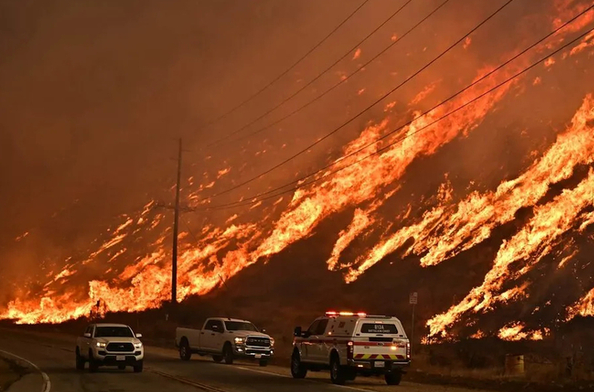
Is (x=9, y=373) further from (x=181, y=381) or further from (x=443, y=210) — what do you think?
(x=443, y=210)

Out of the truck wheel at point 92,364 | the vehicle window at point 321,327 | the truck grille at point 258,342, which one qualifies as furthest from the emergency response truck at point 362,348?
the truck grille at point 258,342

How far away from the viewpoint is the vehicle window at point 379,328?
27.9m

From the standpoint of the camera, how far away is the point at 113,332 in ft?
110

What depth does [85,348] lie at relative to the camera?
3297 cm

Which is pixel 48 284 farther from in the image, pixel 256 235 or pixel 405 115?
pixel 405 115

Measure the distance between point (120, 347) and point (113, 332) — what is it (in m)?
1.44

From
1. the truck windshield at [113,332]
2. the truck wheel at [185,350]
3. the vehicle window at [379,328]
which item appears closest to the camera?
the vehicle window at [379,328]

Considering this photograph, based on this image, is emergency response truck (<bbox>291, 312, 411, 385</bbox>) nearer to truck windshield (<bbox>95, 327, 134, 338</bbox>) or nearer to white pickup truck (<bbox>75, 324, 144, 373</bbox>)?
white pickup truck (<bbox>75, 324, 144, 373</bbox>)

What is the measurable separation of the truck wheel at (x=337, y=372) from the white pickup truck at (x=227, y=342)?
35.9 feet

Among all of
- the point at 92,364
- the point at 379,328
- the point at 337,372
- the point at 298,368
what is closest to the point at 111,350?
the point at 92,364

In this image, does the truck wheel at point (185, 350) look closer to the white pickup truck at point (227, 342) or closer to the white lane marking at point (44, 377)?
the white pickup truck at point (227, 342)

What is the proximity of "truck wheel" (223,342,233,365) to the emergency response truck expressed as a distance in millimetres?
10539

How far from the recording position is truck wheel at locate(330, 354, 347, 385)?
27.6 m

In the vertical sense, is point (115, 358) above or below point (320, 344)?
below
